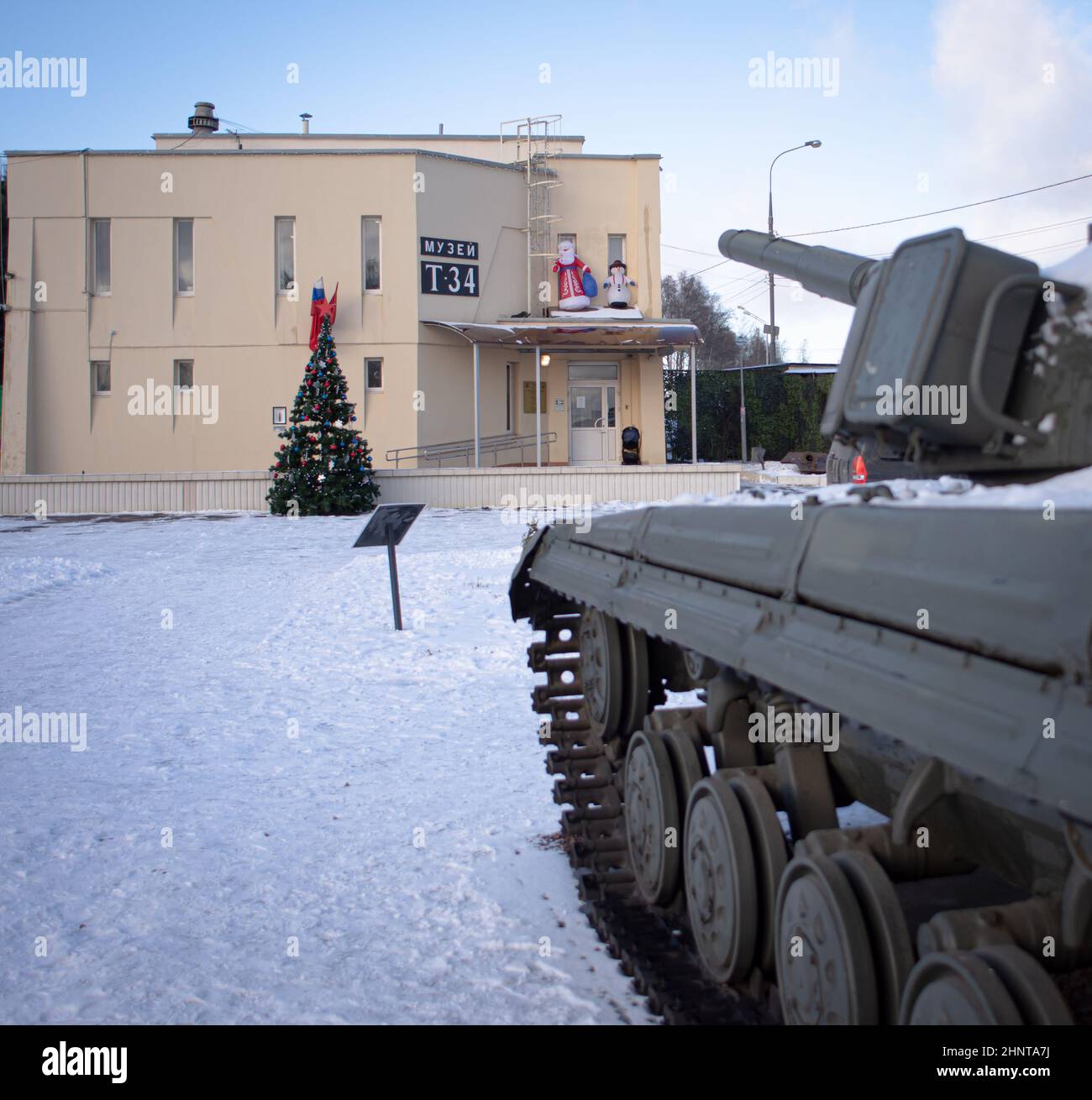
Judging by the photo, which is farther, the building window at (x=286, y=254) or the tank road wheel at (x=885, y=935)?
the building window at (x=286, y=254)

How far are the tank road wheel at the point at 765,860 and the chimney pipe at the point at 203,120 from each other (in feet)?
107

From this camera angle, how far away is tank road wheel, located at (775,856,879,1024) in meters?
2.42

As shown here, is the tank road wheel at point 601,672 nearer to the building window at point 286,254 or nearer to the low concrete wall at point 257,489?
the low concrete wall at point 257,489

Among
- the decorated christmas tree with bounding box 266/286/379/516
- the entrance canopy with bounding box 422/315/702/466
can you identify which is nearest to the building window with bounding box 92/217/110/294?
the entrance canopy with bounding box 422/315/702/466

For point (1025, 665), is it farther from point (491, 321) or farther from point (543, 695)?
point (491, 321)

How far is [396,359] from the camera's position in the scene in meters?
25.8

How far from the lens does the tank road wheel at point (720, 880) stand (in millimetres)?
3104

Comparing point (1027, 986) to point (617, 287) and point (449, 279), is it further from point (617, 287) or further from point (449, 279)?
point (617, 287)

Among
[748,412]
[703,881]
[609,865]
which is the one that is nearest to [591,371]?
[748,412]

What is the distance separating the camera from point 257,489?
23.0 metres

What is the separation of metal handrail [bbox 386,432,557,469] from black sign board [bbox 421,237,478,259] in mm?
4489

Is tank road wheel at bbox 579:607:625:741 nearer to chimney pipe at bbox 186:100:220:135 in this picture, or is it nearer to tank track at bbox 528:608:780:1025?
tank track at bbox 528:608:780:1025

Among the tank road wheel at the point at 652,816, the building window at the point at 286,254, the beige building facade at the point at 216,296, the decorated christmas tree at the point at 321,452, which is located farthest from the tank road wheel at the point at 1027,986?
the building window at the point at 286,254
